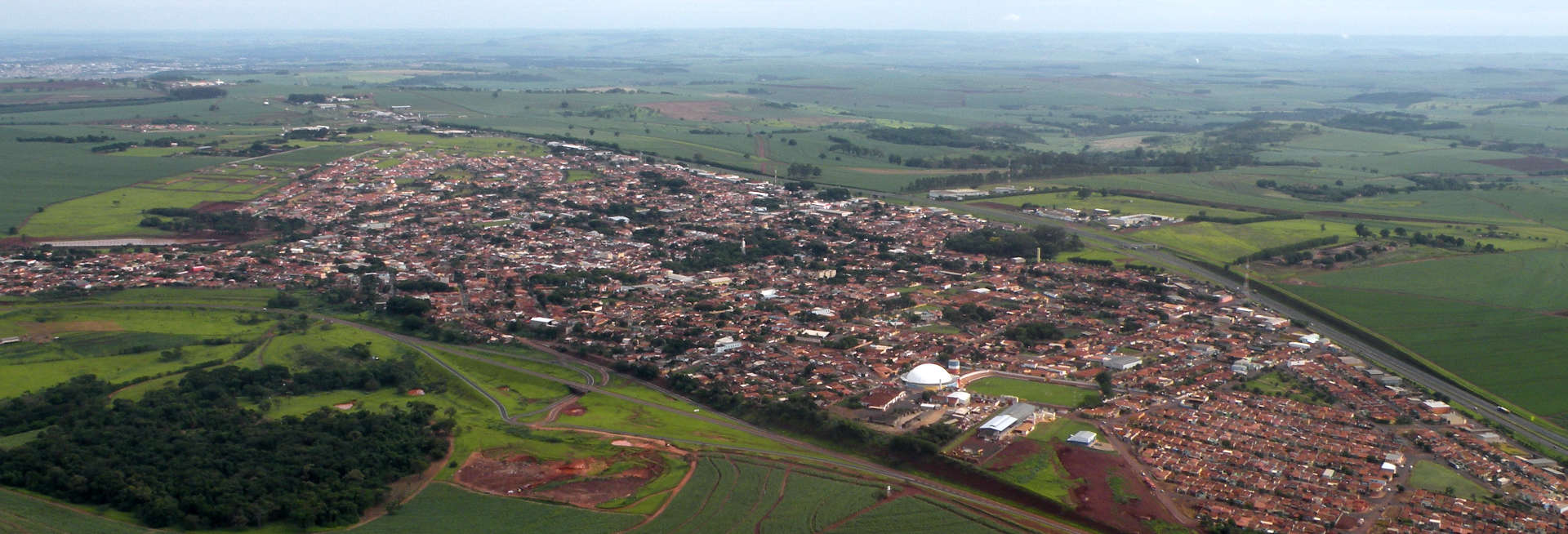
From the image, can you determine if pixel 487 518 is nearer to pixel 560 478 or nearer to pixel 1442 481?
pixel 560 478

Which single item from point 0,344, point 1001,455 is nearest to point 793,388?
point 1001,455

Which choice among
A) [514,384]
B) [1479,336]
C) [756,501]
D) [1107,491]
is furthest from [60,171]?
[1479,336]

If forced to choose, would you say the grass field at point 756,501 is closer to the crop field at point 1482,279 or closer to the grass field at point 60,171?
the crop field at point 1482,279

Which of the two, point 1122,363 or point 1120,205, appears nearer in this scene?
Result: point 1122,363

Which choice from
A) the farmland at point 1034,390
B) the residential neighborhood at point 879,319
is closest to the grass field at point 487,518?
the residential neighborhood at point 879,319

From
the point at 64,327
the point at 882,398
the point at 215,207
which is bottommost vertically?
the point at 882,398

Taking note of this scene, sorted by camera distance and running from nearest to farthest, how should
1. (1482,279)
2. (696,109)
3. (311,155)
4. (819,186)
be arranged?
(1482,279)
(819,186)
(311,155)
(696,109)

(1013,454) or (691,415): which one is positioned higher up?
(1013,454)
